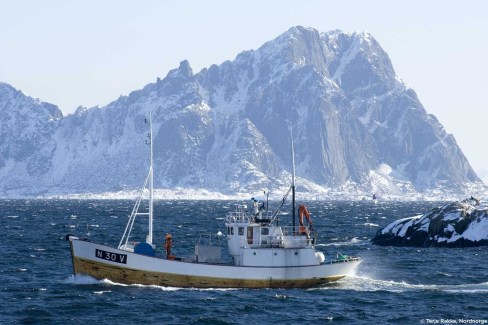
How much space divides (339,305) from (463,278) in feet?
51.4

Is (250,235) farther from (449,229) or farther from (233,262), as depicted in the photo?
(449,229)

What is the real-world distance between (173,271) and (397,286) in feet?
48.2

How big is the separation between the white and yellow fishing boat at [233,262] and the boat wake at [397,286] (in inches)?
60.5

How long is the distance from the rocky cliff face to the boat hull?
112 ft

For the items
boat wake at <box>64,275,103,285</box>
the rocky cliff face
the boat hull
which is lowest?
boat wake at <box>64,275,103,285</box>

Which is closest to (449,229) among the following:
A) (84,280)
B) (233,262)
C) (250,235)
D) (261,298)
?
(233,262)

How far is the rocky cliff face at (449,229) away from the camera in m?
85.8

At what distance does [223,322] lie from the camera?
146 feet

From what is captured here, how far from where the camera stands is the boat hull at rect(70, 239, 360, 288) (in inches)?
2103

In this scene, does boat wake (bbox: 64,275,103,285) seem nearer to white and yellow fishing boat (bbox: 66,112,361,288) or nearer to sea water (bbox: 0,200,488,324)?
sea water (bbox: 0,200,488,324)

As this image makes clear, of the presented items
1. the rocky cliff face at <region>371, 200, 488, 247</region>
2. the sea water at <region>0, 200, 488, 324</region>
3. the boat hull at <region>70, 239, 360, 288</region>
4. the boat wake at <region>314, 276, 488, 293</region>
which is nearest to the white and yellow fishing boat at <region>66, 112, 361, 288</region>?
the boat hull at <region>70, 239, 360, 288</region>

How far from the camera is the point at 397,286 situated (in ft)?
188

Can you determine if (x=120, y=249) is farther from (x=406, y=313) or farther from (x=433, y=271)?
(x=433, y=271)

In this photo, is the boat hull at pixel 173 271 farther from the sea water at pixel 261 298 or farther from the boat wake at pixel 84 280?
the sea water at pixel 261 298
